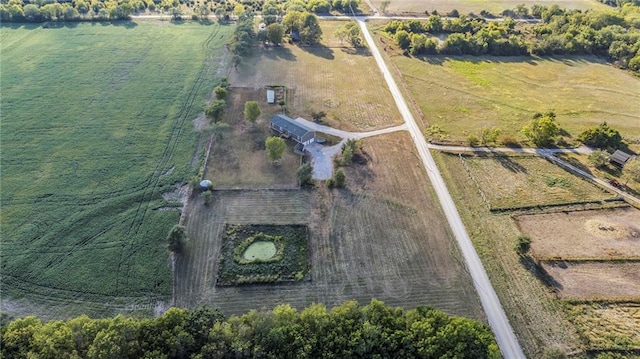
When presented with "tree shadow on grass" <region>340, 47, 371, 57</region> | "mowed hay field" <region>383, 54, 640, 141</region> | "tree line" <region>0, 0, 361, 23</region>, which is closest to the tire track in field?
Answer: "tree shadow on grass" <region>340, 47, 371, 57</region>

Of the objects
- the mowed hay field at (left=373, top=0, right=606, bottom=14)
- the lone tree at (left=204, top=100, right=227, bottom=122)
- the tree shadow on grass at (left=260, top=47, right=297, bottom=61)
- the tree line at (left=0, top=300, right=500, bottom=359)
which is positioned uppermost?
the mowed hay field at (left=373, top=0, right=606, bottom=14)

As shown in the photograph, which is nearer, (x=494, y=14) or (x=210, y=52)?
(x=210, y=52)

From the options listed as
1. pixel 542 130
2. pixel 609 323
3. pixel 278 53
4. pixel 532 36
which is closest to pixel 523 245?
pixel 609 323

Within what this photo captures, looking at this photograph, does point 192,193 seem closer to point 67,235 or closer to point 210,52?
point 67,235

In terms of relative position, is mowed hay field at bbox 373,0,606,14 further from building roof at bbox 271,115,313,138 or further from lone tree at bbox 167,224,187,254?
lone tree at bbox 167,224,187,254

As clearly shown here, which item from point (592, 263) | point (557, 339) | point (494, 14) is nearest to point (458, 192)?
point (592, 263)

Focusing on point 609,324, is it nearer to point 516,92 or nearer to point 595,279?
point 595,279
